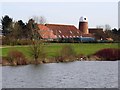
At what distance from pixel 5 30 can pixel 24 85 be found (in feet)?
147

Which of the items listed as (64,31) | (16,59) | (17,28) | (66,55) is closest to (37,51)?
(16,59)

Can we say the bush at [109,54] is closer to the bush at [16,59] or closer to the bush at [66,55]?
the bush at [66,55]

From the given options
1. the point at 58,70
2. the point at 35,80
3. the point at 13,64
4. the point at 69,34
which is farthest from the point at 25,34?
the point at 35,80

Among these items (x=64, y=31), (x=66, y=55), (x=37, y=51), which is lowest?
(x=66, y=55)

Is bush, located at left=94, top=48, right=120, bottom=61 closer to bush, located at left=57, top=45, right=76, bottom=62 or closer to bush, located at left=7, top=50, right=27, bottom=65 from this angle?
bush, located at left=57, top=45, right=76, bottom=62

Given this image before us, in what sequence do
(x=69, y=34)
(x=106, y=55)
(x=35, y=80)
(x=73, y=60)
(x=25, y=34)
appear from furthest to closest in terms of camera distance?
(x=69, y=34) → (x=25, y=34) → (x=106, y=55) → (x=73, y=60) → (x=35, y=80)

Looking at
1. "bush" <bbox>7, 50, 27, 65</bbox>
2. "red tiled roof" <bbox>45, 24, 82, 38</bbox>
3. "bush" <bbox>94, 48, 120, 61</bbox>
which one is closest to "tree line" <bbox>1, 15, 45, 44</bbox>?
"red tiled roof" <bbox>45, 24, 82, 38</bbox>

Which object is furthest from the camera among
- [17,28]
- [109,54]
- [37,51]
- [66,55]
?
[17,28]

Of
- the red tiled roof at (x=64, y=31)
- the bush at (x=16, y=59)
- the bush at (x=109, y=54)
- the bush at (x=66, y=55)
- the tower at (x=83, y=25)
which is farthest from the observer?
the tower at (x=83, y=25)

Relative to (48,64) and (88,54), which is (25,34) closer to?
(88,54)

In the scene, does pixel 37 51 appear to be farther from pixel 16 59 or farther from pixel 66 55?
pixel 66 55

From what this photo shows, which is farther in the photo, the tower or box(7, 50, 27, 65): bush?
the tower

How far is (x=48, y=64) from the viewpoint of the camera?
33.3 m

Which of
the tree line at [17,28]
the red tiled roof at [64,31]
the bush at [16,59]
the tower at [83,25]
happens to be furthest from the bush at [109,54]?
the tower at [83,25]
